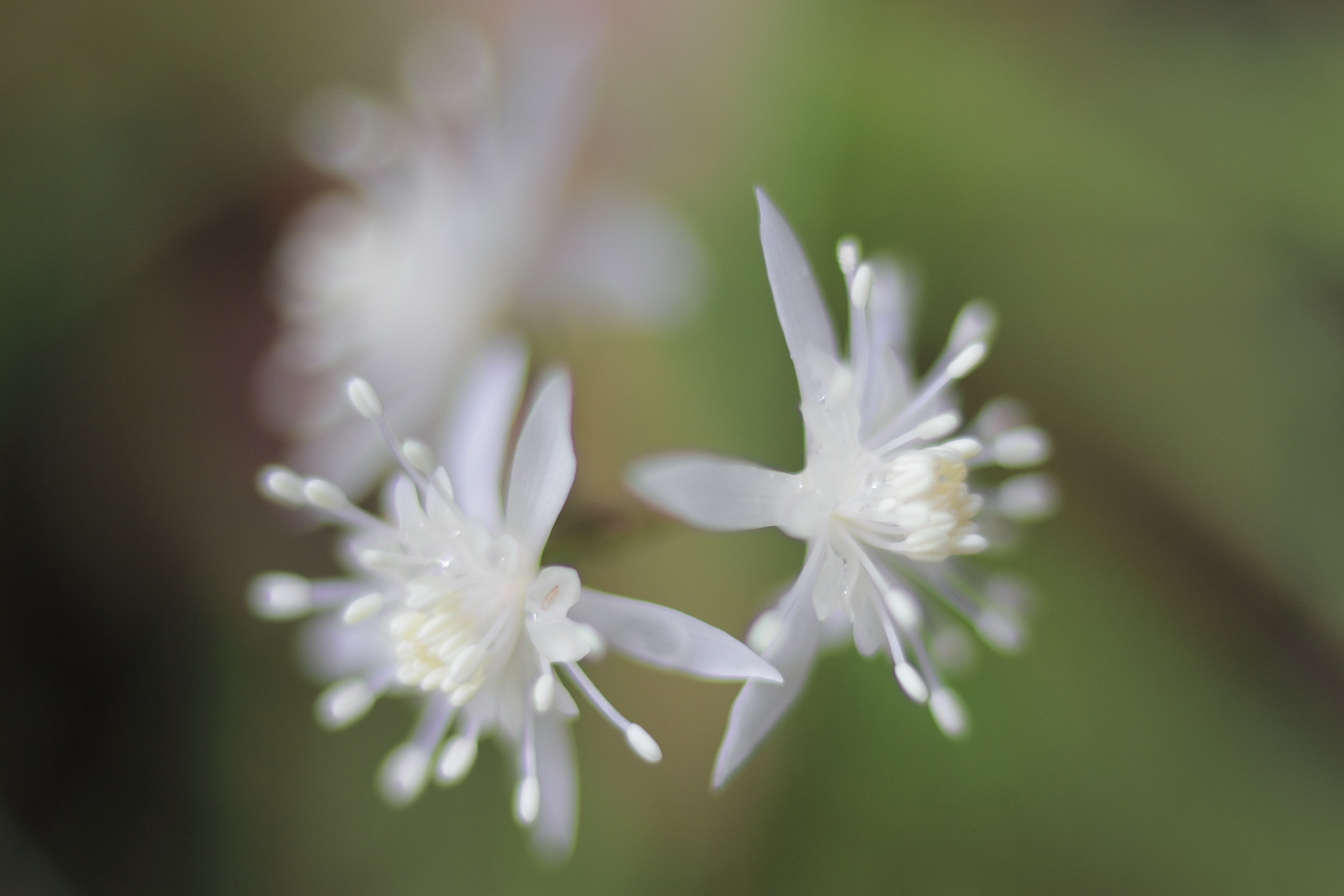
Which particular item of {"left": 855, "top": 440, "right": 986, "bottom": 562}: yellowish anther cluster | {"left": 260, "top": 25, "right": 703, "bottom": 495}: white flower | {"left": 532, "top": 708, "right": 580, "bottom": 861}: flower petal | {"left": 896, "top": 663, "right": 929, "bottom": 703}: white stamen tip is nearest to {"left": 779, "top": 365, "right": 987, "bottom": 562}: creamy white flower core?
{"left": 855, "top": 440, "right": 986, "bottom": 562}: yellowish anther cluster

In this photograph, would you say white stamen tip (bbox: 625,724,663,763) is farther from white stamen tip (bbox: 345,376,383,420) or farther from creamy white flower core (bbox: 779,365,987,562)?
white stamen tip (bbox: 345,376,383,420)

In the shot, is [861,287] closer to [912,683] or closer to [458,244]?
[912,683]

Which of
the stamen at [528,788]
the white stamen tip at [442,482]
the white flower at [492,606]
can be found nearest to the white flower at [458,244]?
the white flower at [492,606]

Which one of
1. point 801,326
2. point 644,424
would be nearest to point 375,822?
point 644,424

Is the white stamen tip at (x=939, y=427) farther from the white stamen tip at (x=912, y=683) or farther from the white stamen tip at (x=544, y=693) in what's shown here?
the white stamen tip at (x=544, y=693)

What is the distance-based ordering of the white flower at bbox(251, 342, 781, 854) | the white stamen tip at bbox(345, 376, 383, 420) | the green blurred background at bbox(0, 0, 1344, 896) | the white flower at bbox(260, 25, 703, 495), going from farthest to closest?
the white flower at bbox(260, 25, 703, 495) < the green blurred background at bbox(0, 0, 1344, 896) < the white stamen tip at bbox(345, 376, 383, 420) < the white flower at bbox(251, 342, 781, 854)
